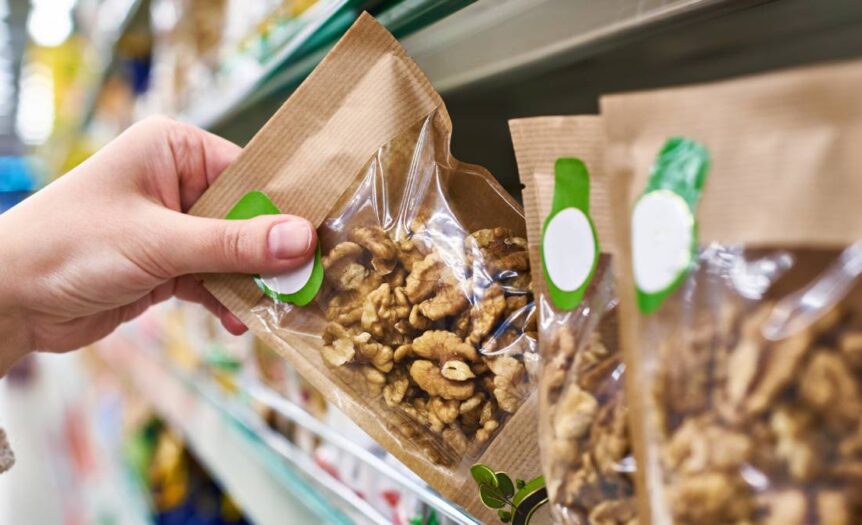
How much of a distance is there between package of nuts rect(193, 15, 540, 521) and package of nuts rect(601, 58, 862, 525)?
20 centimetres

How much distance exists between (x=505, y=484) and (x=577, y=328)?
0.56 feet

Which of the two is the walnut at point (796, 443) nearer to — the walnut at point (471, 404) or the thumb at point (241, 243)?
the walnut at point (471, 404)

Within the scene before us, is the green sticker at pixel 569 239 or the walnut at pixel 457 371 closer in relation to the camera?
the green sticker at pixel 569 239

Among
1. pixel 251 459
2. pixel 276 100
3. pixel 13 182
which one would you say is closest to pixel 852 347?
pixel 276 100

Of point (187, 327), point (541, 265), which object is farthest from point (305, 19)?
point (187, 327)

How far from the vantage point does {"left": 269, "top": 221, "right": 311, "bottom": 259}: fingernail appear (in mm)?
628

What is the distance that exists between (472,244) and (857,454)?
0.36m

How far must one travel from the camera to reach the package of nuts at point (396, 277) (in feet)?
1.93

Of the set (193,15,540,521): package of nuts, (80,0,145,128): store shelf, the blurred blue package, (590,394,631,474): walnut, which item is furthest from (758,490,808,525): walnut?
the blurred blue package

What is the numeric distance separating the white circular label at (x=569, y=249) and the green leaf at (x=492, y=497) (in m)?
0.19

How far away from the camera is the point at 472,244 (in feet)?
2.04

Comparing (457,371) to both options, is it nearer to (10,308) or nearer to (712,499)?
(712,499)

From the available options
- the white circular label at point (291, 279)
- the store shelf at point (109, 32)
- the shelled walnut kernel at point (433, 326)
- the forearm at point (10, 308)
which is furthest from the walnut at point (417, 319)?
the store shelf at point (109, 32)

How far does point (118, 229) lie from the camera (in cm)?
76
